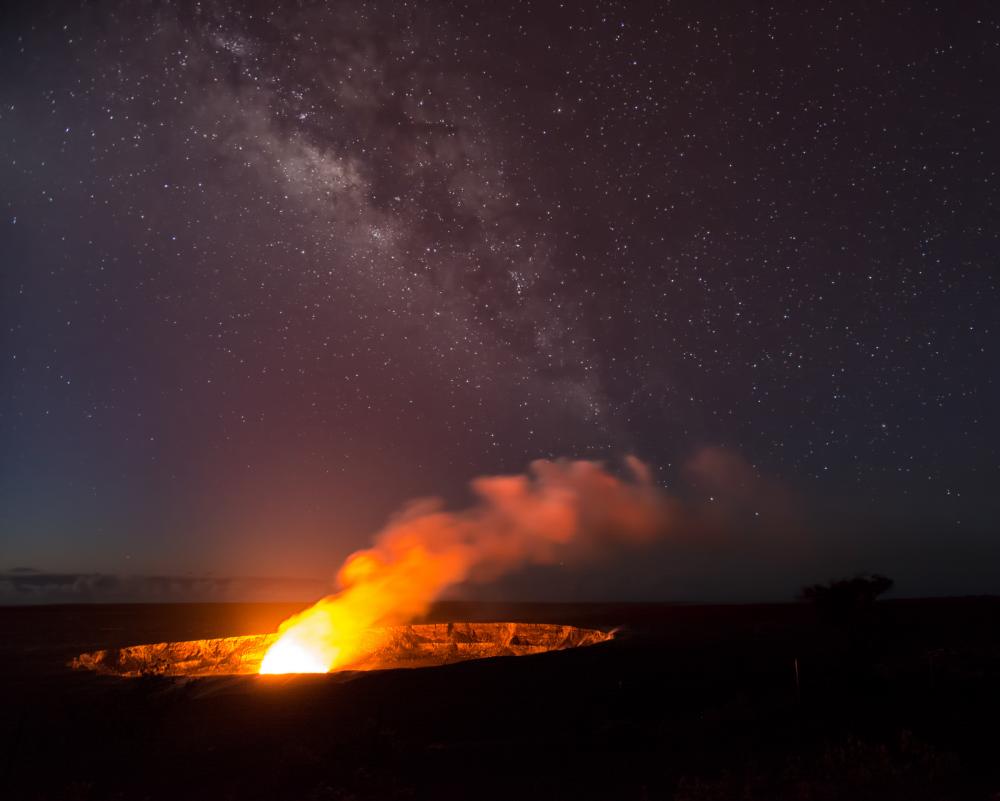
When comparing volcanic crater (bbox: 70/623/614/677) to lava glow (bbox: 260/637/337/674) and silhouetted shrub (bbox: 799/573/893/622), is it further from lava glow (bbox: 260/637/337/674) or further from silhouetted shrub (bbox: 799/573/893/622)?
silhouetted shrub (bbox: 799/573/893/622)

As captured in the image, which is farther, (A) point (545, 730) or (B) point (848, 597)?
(B) point (848, 597)

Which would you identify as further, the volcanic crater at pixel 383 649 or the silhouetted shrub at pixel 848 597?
the volcanic crater at pixel 383 649

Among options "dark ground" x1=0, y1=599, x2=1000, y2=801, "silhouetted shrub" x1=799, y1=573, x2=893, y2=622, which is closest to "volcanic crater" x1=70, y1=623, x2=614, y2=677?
"dark ground" x1=0, y1=599, x2=1000, y2=801

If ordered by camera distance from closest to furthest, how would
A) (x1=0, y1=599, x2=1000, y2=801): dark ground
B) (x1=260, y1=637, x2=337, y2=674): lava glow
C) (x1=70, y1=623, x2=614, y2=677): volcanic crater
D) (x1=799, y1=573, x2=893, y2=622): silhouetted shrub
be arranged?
(x1=0, y1=599, x2=1000, y2=801): dark ground, (x1=799, y1=573, x2=893, y2=622): silhouetted shrub, (x1=260, y1=637, x2=337, y2=674): lava glow, (x1=70, y1=623, x2=614, y2=677): volcanic crater

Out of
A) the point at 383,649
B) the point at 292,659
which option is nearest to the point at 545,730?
the point at 292,659

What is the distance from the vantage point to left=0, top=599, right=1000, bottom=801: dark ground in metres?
11.3

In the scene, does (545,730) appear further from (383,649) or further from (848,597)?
(383,649)

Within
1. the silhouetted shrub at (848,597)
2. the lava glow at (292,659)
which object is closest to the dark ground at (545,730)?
the silhouetted shrub at (848,597)

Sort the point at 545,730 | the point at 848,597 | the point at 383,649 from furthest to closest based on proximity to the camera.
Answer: the point at 383,649 → the point at 848,597 → the point at 545,730

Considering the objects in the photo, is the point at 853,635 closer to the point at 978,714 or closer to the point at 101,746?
the point at 978,714

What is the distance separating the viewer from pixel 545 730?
15078mm

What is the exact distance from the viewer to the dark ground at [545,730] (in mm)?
11305

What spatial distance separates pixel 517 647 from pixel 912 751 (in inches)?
891

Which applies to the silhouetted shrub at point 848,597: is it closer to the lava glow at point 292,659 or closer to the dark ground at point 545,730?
the dark ground at point 545,730
